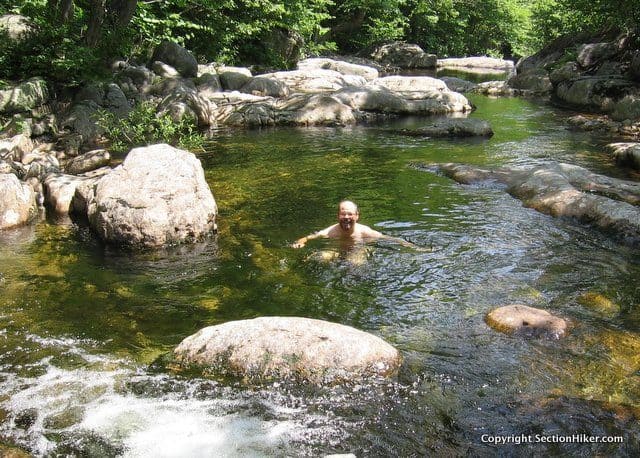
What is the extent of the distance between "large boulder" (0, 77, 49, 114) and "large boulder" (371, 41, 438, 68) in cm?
2884

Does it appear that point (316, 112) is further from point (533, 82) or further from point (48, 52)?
A: point (533, 82)

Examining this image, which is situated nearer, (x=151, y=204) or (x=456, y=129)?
(x=151, y=204)

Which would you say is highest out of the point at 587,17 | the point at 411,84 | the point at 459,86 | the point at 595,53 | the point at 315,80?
the point at 587,17

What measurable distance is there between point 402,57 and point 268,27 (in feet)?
50.5

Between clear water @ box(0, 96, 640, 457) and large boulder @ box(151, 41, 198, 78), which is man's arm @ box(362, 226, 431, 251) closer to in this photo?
clear water @ box(0, 96, 640, 457)

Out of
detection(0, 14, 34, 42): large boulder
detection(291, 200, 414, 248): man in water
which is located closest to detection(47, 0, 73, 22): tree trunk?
detection(0, 14, 34, 42): large boulder

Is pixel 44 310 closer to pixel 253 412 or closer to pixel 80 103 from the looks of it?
pixel 253 412

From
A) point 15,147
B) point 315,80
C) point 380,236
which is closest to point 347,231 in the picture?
point 380,236

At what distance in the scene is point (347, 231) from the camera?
26.6 feet

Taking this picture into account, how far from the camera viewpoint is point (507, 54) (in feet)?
169

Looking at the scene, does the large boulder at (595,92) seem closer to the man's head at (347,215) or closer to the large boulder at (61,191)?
the man's head at (347,215)

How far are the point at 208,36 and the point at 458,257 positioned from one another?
21433 mm

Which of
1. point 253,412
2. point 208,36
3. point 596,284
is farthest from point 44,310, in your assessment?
point 208,36

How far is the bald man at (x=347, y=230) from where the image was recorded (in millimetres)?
7871
